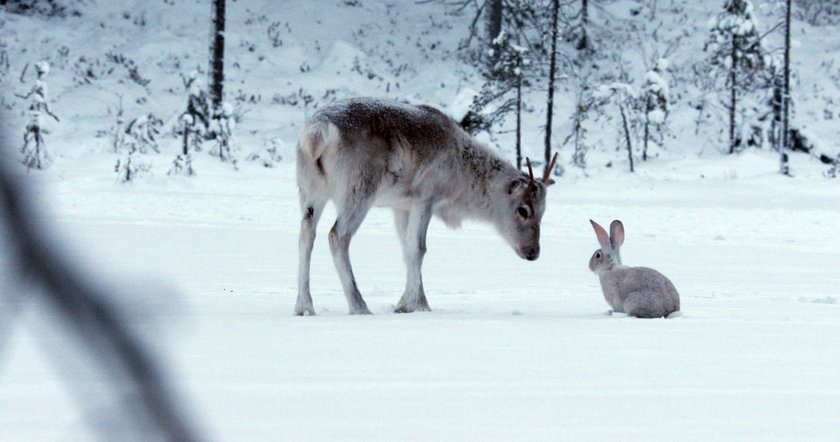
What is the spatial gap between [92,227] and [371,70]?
20.5m

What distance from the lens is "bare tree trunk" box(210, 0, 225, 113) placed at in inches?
925

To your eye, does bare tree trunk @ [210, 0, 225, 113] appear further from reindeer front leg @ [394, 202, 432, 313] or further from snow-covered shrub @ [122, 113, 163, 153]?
reindeer front leg @ [394, 202, 432, 313]

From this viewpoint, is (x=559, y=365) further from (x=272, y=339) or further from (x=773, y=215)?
(x=773, y=215)

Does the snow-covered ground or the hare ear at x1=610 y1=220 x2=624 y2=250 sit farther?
the hare ear at x1=610 y1=220 x2=624 y2=250

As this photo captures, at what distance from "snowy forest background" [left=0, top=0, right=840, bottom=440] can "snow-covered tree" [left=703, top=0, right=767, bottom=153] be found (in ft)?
0.35

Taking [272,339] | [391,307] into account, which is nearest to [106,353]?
[272,339]

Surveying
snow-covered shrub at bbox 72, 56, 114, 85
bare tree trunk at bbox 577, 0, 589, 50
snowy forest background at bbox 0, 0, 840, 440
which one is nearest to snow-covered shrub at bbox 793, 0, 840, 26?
snowy forest background at bbox 0, 0, 840, 440

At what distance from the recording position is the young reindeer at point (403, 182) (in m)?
5.93

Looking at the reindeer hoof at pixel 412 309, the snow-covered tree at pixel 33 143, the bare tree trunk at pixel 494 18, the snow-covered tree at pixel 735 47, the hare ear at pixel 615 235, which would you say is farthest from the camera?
the bare tree trunk at pixel 494 18

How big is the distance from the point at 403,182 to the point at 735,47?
79.1ft

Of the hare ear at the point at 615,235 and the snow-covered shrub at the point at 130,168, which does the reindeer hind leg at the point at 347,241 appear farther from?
the snow-covered shrub at the point at 130,168

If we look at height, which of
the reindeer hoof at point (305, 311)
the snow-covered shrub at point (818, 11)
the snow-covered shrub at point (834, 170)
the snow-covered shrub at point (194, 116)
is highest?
the snow-covered shrub at point (818, 11)

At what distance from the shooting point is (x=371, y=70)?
31328 mm

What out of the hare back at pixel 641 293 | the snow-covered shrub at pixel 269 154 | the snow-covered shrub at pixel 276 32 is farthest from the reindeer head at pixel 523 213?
the snow-covered shrub at pixel 276 32
